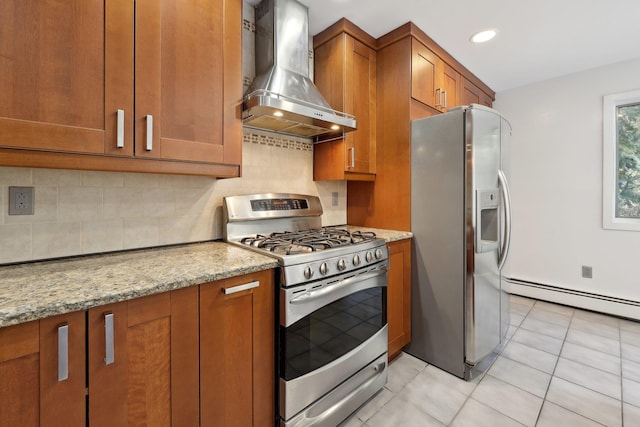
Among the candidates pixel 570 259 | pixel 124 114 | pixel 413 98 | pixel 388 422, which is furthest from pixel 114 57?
pixel 570 259

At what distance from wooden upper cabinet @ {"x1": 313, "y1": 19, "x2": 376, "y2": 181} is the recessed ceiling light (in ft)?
2.62

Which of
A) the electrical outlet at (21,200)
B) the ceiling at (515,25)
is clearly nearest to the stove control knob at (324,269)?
the electrical outlet at (21,200)

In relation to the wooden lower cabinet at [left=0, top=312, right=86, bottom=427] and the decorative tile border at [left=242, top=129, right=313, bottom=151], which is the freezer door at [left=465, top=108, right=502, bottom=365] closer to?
the decorative tile border at [left=242, top=129, right=313, bottom=151]

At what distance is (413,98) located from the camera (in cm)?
217

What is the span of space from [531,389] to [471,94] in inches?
103

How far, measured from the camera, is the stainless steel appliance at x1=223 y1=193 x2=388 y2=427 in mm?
1276

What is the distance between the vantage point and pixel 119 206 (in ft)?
4.70

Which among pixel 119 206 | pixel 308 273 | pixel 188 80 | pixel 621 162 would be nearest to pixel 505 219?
pixel 308 273

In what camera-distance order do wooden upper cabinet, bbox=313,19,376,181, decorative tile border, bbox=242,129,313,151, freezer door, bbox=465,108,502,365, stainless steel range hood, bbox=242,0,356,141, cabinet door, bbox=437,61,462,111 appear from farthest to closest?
cabinet door, bbox=437,61,462,111
wooden upper cabinet, bbox=313,19,376,181
decorative tile border, bbox=242,129,313,151
freezer door, bbox=465,108,502,365
stainless steel range hood, bbox=242,0,356,141

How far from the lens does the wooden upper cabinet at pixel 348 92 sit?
2.09m

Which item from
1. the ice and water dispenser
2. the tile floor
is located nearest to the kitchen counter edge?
the ice and water dispenser

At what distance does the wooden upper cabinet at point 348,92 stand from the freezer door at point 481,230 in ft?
2.43

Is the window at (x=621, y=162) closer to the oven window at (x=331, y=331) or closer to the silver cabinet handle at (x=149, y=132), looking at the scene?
the oven window at (x=331, y=331)

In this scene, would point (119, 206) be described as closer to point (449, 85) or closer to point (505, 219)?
point (505, 219)
